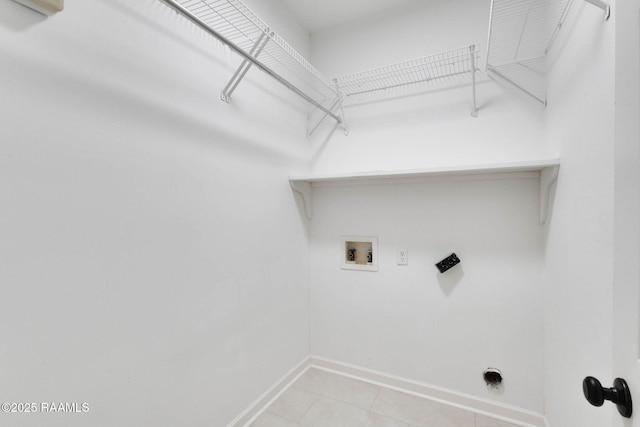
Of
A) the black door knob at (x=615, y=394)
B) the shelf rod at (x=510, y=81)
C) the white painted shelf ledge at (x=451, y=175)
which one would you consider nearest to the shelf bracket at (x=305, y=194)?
the white painted shelf ledge at (x=451, y=175)

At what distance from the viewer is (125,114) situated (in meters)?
1.05

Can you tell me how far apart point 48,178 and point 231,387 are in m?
1.29

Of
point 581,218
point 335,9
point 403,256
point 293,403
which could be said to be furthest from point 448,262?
point 335,9

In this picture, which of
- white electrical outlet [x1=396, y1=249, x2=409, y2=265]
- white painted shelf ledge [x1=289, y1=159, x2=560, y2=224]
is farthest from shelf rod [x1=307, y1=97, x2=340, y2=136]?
white electrical outlet [x1=396, y1=249, x2=409, y2=265]

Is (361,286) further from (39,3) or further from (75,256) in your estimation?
(39,3)

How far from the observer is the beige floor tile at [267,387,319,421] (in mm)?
1711

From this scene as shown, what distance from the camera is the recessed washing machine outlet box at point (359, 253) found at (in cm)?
205

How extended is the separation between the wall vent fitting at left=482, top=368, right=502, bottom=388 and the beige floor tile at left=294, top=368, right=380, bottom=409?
0.69 m

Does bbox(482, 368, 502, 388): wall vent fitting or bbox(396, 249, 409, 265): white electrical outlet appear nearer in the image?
bbox(482, 368, 502, 388): wall vent fitting

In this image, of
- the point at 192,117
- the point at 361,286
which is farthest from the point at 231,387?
the point at 192,117

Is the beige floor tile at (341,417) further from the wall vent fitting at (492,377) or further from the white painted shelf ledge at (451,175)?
the white painted shelf ledge at (451,175)

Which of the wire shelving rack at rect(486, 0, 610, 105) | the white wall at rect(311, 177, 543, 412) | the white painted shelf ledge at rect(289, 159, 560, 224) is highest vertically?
the wire shelving rack at rect(486, 0, 610, 105)

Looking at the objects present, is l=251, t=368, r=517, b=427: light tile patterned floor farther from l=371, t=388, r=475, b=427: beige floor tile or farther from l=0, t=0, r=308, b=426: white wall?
l=0, t=0, r=308, b=426: white wall

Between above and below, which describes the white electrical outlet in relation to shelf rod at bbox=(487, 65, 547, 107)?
below
